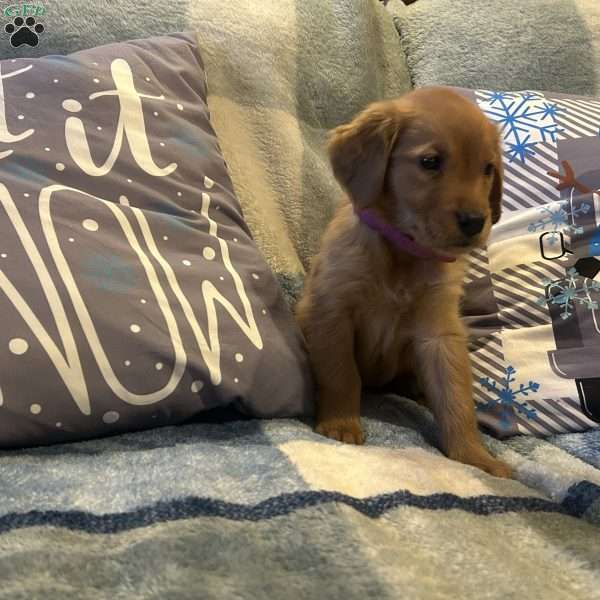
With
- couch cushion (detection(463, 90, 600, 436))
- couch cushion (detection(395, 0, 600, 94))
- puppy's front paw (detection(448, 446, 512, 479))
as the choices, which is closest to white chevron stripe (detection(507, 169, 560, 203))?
couch cushion (detection(463, 90, 600, 436))

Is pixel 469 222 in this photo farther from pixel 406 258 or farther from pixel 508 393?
pixel 508 393

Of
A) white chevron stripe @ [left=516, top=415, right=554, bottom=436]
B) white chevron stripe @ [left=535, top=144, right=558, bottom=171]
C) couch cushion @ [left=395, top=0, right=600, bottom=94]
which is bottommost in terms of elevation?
white chevron stripe @ [left=516, top=415, right=554, bottom=436]

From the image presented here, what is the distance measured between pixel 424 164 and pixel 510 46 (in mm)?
844

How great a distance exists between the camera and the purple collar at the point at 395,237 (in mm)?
1393

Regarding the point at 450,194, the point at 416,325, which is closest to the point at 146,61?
the point at 450,194

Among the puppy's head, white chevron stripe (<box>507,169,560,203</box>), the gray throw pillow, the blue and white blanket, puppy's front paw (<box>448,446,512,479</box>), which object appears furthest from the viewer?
white chevron stripe (<box>507,169,560,203</box>)

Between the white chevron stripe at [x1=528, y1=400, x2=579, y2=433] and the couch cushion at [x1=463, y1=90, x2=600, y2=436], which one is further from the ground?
the couch cushion at [x1=463, y1=90, x2=600, y2=436]

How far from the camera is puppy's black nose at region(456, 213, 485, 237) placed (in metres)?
1.27

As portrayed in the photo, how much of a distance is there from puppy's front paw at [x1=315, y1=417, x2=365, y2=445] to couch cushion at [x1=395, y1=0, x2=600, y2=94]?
3.60ft

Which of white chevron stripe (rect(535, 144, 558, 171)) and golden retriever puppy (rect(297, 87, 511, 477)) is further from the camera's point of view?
white chevron stripe (rect(535, 144, 558, 171))

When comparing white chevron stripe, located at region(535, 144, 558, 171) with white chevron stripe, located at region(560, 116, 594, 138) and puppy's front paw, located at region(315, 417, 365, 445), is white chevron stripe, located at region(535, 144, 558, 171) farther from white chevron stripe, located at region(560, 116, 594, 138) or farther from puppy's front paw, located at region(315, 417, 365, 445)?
puppy's front paw, located at region(315, 417, 365, 445)

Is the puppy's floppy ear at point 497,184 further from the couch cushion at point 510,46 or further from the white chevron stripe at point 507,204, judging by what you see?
the couch cushion at point 510,46

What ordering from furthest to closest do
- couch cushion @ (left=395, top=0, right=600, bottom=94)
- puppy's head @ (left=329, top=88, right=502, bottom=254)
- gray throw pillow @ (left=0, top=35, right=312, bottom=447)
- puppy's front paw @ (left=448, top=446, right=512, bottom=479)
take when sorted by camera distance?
couch cushion @ (left=395, top=0, right=600, bottom=94) → puppy's head @ (left=329, top=88, right=502, bottom=254) → puppy's front paw @ (left=448, top=446, right=512, bottom=479) → gray throw pillow @ (left=0, top=35, right=312, bottom=447)

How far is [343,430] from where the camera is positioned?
4.11ft
